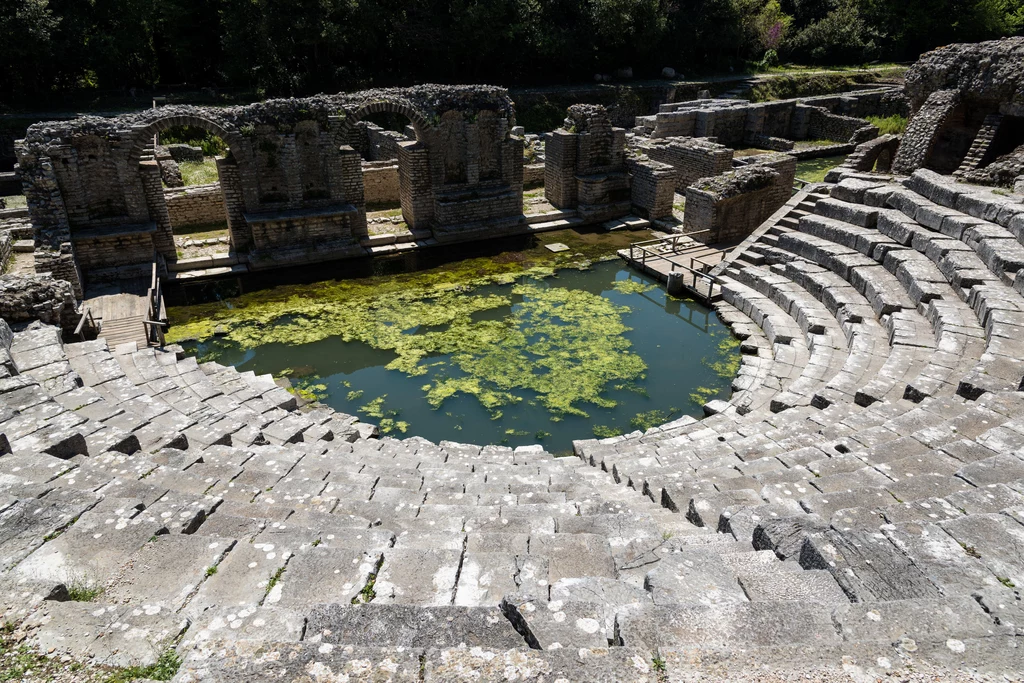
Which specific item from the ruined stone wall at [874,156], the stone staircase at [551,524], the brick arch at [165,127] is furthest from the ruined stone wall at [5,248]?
the ruined stone wall at [874,156]

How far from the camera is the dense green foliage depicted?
27.4 m

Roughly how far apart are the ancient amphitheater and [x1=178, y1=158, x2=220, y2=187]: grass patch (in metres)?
11.1

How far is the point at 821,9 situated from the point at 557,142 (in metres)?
36.6

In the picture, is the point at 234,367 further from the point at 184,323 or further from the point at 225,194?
the point at 225,194

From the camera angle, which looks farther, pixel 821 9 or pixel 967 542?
pixel 821 9

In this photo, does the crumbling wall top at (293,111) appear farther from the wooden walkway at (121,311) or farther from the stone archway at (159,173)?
the wooden walkway at (121,311)

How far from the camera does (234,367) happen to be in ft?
33.3

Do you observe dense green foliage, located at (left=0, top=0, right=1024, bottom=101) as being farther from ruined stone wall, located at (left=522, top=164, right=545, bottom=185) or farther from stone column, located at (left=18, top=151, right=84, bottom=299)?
stone column, located at (left=18, top=151, right=84, bottom=299)

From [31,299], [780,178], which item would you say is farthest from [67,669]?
[780,178]

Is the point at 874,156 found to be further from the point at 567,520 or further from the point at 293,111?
the point at 567,520

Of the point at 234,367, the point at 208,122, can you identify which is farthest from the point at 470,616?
the point at 208,122

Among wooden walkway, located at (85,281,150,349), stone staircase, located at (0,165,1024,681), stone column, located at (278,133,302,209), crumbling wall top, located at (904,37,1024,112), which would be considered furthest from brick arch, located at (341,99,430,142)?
crumbling wall top, located at (904,37,1024,112)

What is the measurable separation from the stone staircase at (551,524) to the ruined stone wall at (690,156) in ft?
28.6

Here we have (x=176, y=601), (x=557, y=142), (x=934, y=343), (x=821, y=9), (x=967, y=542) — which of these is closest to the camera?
(x=176, y=601)
